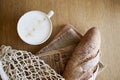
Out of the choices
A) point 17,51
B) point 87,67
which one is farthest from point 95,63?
point 17,51

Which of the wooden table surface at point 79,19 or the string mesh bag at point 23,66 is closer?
the string mesh bag at point 23,66

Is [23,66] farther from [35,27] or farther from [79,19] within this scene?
[79,19]

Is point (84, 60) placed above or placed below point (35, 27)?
below

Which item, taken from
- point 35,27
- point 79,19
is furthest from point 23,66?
point 79,19

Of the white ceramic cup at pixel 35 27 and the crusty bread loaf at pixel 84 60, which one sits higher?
the white ceramic cup at pixel 35 27

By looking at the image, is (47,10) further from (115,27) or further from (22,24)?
(115,27)
